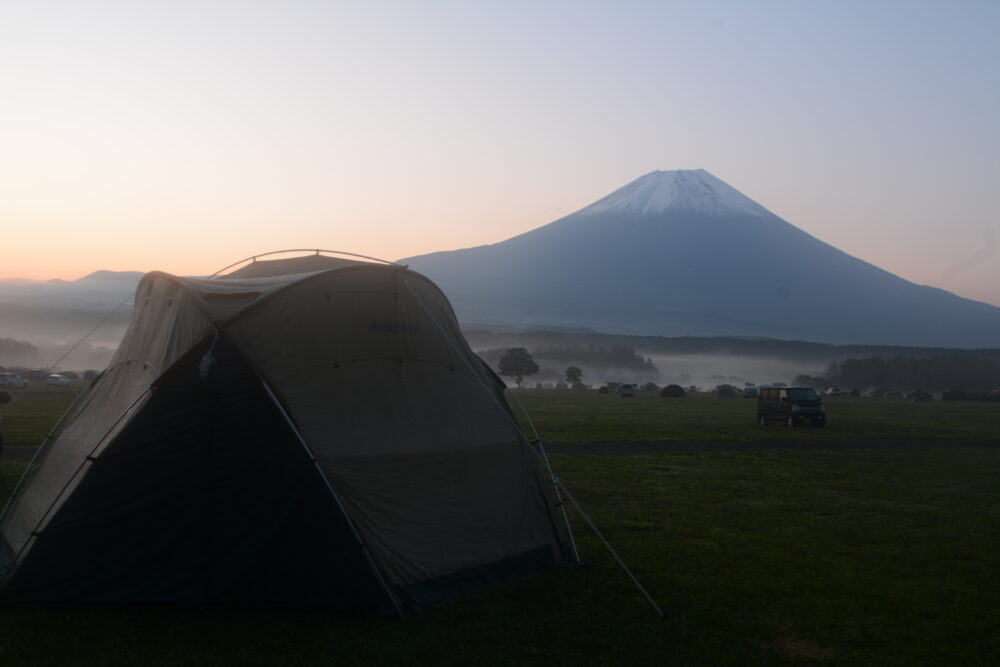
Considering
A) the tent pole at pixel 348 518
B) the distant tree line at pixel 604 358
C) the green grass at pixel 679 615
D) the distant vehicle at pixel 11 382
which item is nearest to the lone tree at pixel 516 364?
the distant vehicle at pixel 11 382

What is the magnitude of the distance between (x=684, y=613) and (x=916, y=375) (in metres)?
125

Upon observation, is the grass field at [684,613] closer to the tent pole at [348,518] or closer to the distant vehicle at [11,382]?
the tent pole at [348,518]

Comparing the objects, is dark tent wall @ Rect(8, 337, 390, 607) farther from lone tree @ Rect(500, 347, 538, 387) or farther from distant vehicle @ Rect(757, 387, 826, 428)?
lone tree @ Rect(500, 347, 538, 387)

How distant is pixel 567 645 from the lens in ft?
22.1

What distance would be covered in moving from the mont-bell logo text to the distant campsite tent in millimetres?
15

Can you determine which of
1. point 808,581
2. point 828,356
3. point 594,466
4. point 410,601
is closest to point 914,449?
point 594,466

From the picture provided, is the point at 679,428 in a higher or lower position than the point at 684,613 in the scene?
lower

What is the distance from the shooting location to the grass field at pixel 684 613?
651 centimetres

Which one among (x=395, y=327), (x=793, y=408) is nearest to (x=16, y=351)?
(x=793, y=408)

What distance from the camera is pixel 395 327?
862 centimetres

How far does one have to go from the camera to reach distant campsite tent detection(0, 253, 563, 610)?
7277mm

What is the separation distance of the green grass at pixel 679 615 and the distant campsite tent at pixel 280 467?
29 centimetres

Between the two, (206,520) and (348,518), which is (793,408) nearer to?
(348,518)

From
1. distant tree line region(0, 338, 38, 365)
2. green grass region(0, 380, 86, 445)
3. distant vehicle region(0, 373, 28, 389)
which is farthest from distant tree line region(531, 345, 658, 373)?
green grass region(0, 380, 86, 445)
